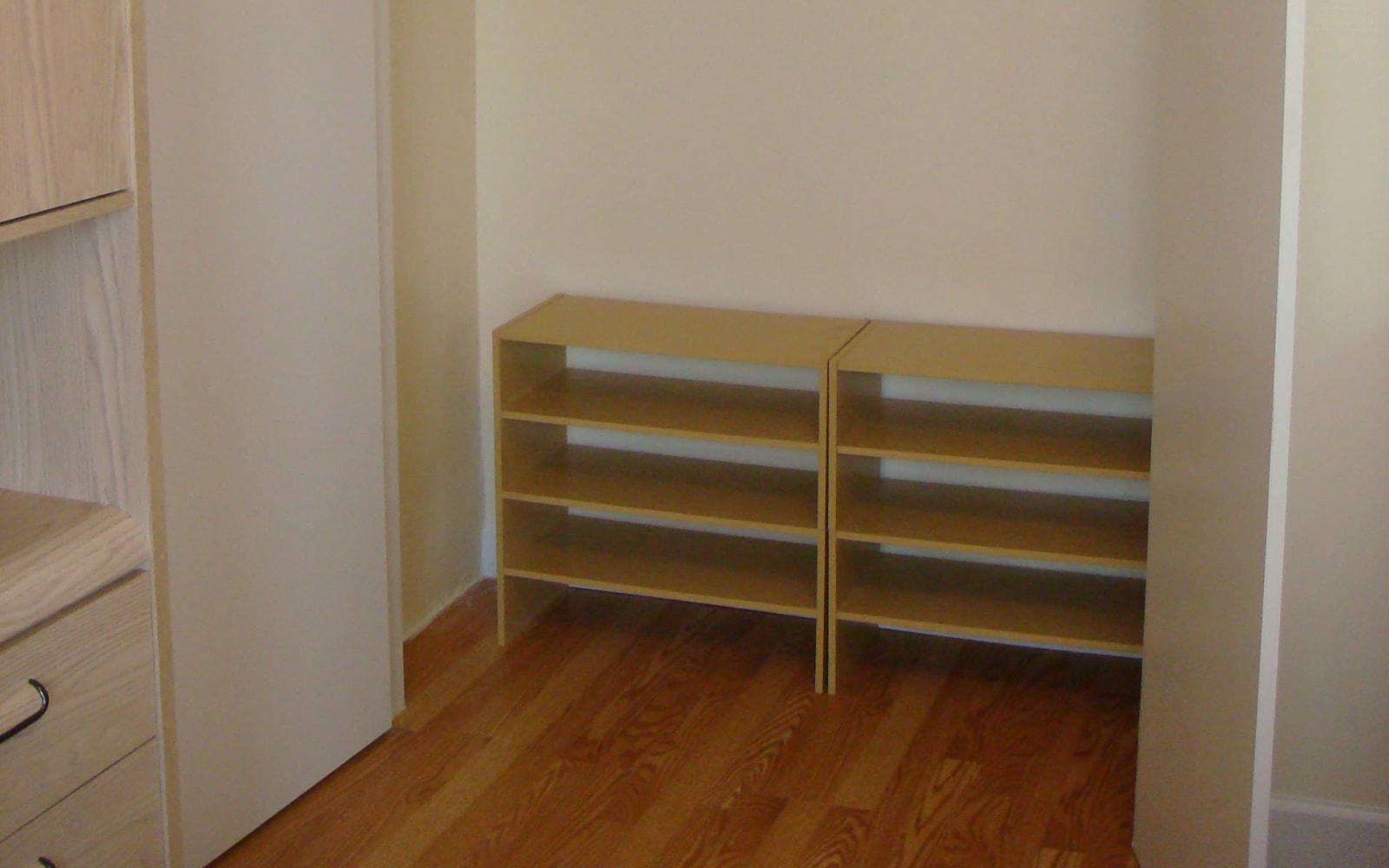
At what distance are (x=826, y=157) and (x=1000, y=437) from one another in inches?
29.1

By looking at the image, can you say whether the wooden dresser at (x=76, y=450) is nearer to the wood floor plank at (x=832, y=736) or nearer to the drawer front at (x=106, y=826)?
the drawer front at (x=106, y=826)

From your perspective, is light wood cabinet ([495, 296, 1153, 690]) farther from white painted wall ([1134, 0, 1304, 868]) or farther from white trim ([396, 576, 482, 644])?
white painted wall ([1134, 0, 1304, 868])

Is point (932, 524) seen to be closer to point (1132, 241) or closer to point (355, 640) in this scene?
point (1132, 241)

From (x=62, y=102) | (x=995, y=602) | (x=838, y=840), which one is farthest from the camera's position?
(x=995, y=602)

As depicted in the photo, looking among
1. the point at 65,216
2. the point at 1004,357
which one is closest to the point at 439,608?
the point at 1004,357

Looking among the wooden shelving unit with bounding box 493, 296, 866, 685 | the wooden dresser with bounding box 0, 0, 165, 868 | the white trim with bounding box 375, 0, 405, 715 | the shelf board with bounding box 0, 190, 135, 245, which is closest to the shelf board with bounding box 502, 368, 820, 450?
the wooden shelving unit with bounding box 493, 296, 866, 685

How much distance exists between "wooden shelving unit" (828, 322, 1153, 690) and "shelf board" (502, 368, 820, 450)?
144mm

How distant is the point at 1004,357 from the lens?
3.30 meters

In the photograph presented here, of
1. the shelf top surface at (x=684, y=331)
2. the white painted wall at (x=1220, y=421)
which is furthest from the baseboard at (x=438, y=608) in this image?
the white painted wall at (x=1220, y=421)

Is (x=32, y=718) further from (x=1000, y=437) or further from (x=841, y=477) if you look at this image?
(x=1000, y=437)

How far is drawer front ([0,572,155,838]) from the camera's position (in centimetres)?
166

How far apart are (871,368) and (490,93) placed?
3.82ft

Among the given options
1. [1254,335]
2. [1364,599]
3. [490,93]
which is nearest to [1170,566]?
[1364,599]

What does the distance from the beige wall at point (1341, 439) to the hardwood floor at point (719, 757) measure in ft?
1.34
